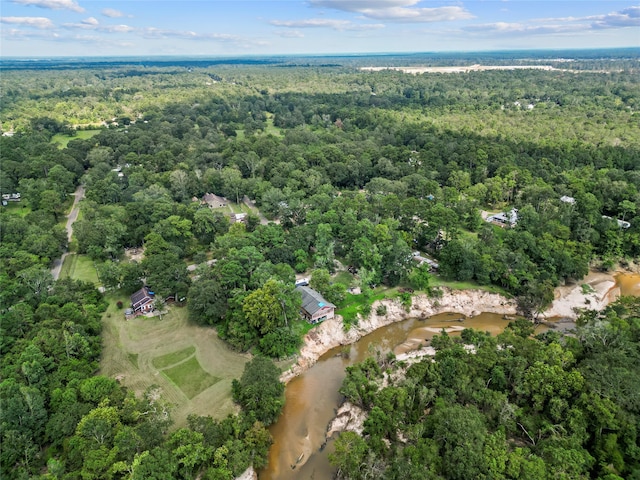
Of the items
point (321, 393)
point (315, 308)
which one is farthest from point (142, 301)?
point (321, 393)

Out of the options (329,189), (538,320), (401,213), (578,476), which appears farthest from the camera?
(329,189)

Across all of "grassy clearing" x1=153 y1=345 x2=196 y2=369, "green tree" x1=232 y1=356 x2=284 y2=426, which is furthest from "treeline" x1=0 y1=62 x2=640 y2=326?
"green tree" x1=232 y1=356 x2=284 y2=426

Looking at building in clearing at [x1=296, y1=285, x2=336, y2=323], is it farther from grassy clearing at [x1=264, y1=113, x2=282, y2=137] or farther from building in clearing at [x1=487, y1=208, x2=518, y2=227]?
grassy clearing at [x1=264, y1=113, x2=282, y2=137]

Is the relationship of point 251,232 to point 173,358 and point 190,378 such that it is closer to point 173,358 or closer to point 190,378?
point 173,358

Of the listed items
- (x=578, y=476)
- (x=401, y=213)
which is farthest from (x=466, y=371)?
(x=401, y=213)

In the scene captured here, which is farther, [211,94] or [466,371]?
[211,94]

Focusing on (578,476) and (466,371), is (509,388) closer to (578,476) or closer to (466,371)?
Result: (466,371)
